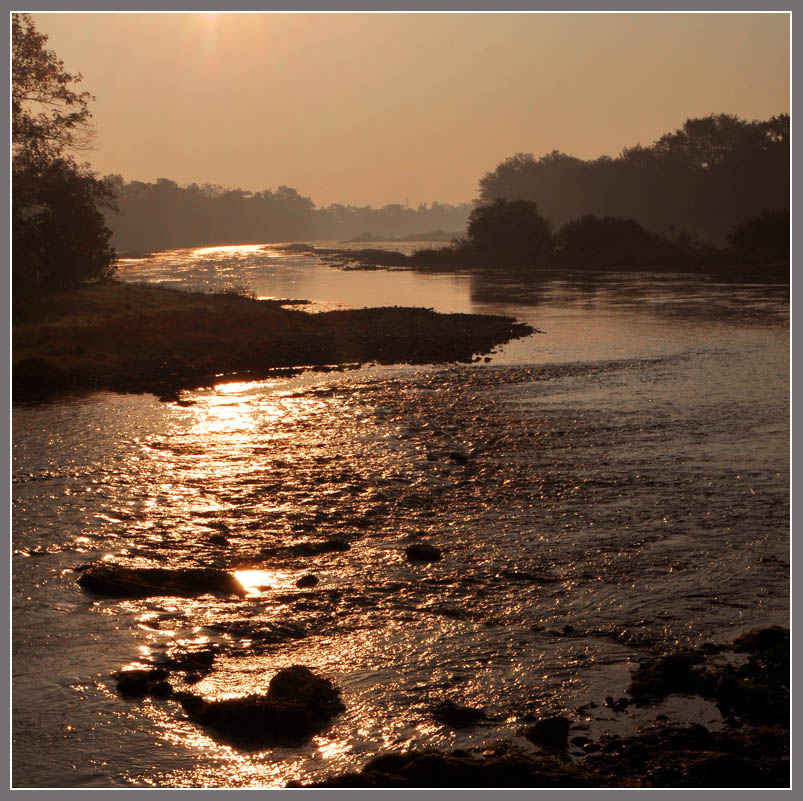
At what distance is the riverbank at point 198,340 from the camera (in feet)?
86.5

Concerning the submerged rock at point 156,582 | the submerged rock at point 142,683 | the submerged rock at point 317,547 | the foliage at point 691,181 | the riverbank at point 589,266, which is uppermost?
the foliage at point 691,181

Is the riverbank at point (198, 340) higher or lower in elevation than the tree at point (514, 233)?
lower

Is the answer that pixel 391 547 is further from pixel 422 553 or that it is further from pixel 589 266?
pixel 589 266

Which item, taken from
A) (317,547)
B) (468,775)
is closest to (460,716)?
(468,775)

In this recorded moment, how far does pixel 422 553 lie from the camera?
39.6 feet

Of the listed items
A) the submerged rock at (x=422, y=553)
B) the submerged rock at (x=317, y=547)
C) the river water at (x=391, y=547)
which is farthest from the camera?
the submerged rock at (x=317, y=547)

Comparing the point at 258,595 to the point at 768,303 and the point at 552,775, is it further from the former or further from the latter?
the point at 768,303

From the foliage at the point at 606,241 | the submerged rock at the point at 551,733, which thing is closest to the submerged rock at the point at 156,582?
the submerged rock at the point at 551,733

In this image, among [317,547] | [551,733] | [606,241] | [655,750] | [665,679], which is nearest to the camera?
[655,750]

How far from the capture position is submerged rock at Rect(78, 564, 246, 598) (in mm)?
11133

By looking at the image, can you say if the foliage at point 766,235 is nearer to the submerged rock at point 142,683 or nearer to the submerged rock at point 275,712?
the submerged rock at point 275,712

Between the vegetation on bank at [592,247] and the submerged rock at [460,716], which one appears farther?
the vegetation on bank at [592,247]

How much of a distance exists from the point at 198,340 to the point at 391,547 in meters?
21.3

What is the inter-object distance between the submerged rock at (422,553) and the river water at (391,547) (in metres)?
0.12
